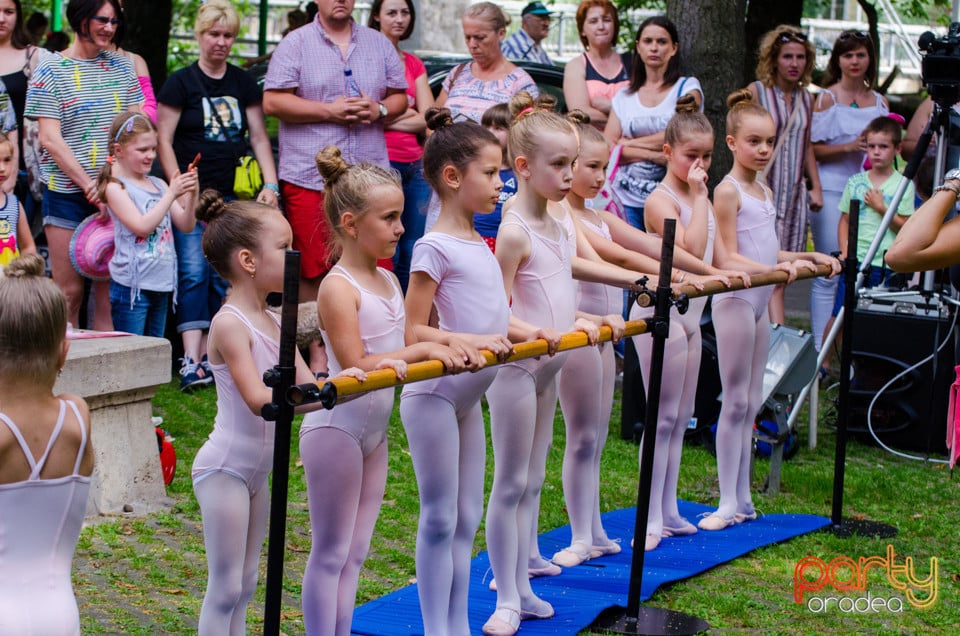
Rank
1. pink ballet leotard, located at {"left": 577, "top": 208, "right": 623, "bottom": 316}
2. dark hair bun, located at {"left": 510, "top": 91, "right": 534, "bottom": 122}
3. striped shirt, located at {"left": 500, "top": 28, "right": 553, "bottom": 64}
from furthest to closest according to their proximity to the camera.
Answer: striped shirt, located at {"left": 500, "top": 28, "right": 553, "bottom": 64}
pink ballet leotard, located at {"left": 577, "top": 208, "right": 623, "bottom": 316}
dark hair bun, located at {"left": 510, "top": 91, "right": 534, "bottom": 122}

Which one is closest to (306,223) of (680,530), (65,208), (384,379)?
(65,208)

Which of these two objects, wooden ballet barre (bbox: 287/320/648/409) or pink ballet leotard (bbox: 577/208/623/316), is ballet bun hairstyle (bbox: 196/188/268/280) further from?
pink ballet leotard (bbox: 577/208/623/316)

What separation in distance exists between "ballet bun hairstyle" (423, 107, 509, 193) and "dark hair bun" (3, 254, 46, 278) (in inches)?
59.1

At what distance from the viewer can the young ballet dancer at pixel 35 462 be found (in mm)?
3047

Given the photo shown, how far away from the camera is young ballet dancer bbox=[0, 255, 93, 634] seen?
3047 mm

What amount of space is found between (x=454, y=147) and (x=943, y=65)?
3.52 m

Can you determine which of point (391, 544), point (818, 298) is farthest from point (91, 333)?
point (818, 298)

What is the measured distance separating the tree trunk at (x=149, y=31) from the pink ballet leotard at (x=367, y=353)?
8630 mm

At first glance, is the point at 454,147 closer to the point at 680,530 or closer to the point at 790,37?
the point at 680,530

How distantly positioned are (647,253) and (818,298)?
153 inches

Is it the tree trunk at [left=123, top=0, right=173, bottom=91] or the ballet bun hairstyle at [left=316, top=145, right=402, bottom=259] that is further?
the tree trunk at [left=123, top=0, right=173, bottom=91]

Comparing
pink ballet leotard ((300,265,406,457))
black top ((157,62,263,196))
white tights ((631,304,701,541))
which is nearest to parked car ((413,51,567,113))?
black top ((157,62,263,196))

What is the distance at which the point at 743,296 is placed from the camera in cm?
620

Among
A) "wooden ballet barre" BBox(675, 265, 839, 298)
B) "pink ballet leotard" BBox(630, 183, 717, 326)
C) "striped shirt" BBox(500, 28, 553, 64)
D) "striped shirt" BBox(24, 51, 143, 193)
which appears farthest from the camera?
"striped shirt" BBox(500, 28, 553, 64)
